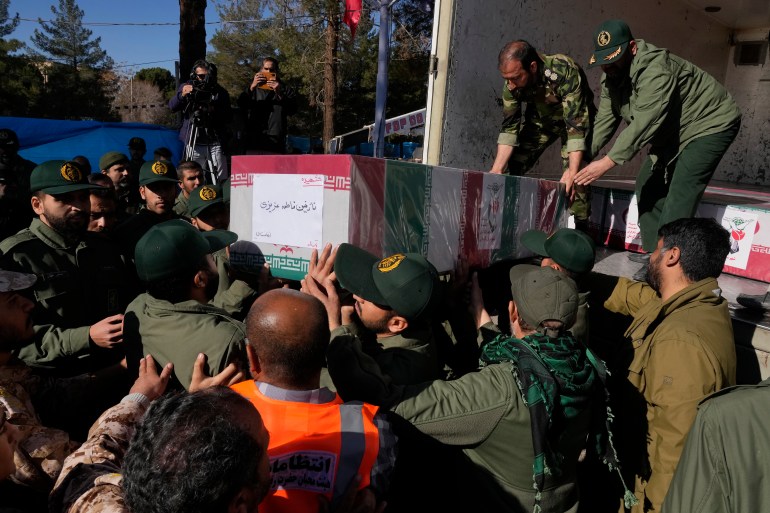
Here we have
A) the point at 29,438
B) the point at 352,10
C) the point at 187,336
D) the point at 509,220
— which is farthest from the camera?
the point at 352,10

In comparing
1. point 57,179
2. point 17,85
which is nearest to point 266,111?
point 57,179

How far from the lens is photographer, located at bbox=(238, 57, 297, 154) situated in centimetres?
559

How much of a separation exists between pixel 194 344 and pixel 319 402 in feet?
1.88

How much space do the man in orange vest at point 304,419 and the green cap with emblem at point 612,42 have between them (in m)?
2.46

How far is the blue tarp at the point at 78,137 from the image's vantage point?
695 centimetres

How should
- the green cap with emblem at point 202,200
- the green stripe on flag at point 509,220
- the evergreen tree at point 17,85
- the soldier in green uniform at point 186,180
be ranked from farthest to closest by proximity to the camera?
the evergreen tree at point 17,85 → the soldier in green uniform at point 186,180 → the green cap with emblem at point 202,200 → the green stripe on flag at point 509,220

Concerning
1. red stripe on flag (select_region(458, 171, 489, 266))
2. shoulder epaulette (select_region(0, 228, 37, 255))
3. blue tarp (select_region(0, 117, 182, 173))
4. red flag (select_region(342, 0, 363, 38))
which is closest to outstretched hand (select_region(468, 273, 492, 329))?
red stripe on flag (select_region(458, 171, 489, 266))

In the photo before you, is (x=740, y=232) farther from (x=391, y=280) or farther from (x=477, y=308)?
(x=391, y=280)

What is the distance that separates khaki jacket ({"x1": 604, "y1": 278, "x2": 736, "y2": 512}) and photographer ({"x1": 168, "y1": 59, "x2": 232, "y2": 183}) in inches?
175

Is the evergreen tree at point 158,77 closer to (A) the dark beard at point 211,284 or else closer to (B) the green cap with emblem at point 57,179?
(B) the green cap with emblem at point 57,179

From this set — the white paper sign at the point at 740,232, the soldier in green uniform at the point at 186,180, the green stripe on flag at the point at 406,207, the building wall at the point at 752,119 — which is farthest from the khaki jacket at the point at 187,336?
the building wall at the point at 752,119

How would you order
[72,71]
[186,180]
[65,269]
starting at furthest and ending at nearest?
1. [72,71]
2. [186,180]
3. [65,269]

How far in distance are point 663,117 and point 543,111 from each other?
0.78 m

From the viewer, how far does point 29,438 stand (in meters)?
1.38
